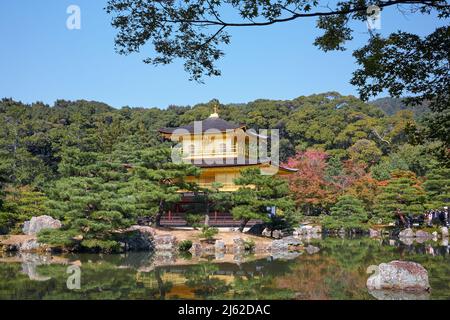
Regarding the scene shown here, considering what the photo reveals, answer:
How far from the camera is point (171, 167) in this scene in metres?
17.0

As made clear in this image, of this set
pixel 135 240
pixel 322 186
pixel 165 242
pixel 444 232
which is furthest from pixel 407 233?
pixel 135 240

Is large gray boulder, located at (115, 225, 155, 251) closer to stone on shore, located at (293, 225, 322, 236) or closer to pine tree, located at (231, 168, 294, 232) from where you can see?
pine tree, located at (231, 168, 294, 232)

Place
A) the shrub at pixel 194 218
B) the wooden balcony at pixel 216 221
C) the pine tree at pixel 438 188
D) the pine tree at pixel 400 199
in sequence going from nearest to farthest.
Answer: the shrub at pixel 194 218
the wooden balcony at pixel 216 221
the pine tree at pixel 400 199
the pine tree at pixel 438 188

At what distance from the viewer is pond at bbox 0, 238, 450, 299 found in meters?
7.45

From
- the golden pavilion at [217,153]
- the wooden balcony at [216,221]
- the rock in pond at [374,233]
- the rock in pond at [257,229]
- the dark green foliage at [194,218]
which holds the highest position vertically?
the golden pavilion at [217,153]

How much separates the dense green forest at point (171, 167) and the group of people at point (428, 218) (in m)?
1.10

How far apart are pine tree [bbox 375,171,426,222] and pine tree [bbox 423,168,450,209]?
1.42 ft

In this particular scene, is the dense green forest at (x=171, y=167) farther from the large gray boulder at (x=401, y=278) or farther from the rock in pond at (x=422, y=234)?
the large gray boulder at (x=401, y=278)

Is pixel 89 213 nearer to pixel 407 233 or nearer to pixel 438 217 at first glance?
pixel 407 233

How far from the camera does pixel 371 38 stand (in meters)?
5.23

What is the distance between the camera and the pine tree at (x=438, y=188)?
72.5 ft

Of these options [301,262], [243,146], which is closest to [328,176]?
[243,146]

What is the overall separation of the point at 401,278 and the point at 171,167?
34.2ft

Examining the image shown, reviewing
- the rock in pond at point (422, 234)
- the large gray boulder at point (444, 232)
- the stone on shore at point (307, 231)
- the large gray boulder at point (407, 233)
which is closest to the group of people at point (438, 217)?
the large gray boulder at point (444, 232)
